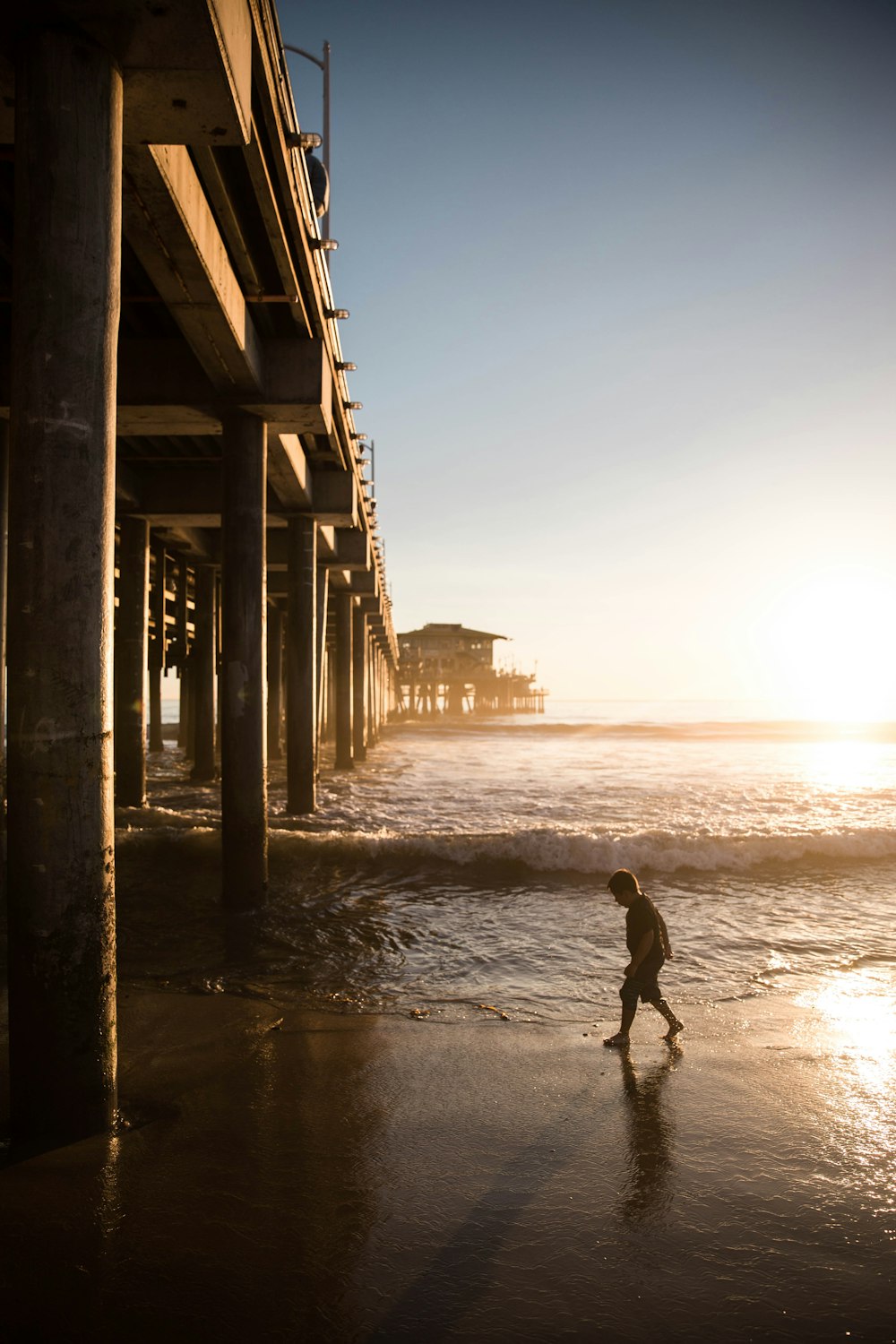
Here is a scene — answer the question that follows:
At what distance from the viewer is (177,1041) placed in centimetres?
445

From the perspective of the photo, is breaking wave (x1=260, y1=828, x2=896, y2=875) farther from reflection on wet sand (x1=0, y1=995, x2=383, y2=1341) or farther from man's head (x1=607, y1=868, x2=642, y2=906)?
reflection on wet sand (x1=0, y1=995, x2=383, y2=1341)

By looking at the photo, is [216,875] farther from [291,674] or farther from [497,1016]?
[497,1016]

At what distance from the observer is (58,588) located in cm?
304

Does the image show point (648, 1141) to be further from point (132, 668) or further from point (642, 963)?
point (132, 668)

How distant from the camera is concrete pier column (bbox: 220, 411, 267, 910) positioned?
7.18 metres

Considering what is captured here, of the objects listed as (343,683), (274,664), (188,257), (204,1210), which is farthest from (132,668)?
(204,1210)

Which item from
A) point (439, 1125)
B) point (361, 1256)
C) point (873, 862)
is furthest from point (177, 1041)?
point (873, 862)

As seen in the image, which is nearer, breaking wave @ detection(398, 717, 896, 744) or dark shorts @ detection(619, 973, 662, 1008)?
dark shorts @ detection(619, 973, 662, 1008)

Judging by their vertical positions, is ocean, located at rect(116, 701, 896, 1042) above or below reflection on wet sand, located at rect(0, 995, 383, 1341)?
below

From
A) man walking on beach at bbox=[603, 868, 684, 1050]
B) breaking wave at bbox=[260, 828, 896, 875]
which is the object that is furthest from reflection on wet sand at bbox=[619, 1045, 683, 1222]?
breaking wave at bbox=[260, 828, 896, 875]

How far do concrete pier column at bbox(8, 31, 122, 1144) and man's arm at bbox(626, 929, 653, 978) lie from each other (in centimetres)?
284

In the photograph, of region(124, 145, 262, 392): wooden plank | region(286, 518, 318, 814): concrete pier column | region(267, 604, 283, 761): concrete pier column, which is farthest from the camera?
region(267, 604, 283, 761): concrete pier column

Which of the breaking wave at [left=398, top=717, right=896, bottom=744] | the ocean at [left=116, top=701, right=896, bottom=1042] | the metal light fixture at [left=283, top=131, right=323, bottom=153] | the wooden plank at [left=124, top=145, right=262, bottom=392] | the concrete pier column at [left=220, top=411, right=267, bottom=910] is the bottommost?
the breaking wave at [left=398, top=717, right=896, bottom=744]

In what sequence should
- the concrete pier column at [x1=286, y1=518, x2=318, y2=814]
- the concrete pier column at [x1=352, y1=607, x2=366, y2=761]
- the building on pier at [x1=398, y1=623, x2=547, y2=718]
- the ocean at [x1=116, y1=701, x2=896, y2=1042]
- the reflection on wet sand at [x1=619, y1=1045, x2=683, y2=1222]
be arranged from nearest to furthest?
the reflection on wet sand at [x1=619, y1=1045, x2=683, y2=1222], the ocean at [x1=116, y1=701, x2=896, y2=1042], the concrete pier column at [x1=286, y1=518, x2=318, y2=814], the concrete pier column at [x1=352, y1=607, x2=366, y2=761], the building on pier at [x1=398, y1=623, x2=547, y2=718]
